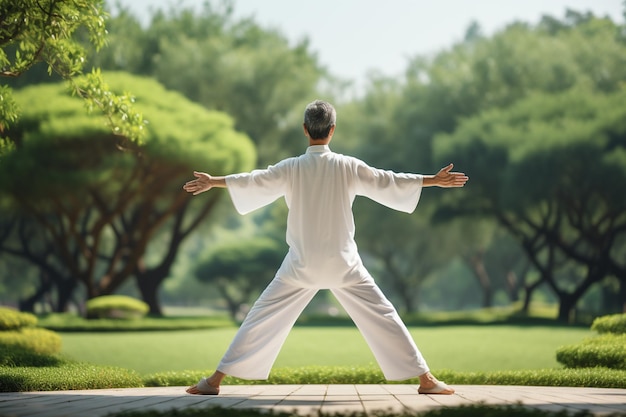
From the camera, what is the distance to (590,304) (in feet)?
168

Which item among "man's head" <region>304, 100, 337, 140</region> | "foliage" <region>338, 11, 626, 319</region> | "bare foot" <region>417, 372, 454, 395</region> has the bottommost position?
"bare foot" <region>417, 372, 454, 395</region>

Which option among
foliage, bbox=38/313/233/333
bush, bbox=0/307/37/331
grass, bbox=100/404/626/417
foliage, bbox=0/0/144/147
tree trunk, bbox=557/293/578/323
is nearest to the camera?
grass, bbox=100/404/626/417

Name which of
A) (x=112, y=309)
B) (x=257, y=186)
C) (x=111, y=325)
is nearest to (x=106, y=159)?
(x=112, y=309)

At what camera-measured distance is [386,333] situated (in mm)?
5770

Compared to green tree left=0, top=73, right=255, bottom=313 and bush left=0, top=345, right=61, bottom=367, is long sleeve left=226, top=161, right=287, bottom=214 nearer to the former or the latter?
bush left=0, top=345, right=61, bottom=367

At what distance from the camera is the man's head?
6027 millimetres

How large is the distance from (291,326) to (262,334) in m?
0.23

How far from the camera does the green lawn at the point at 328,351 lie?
39.9 feet

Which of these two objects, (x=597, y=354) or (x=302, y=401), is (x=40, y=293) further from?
(x=302, y=401)

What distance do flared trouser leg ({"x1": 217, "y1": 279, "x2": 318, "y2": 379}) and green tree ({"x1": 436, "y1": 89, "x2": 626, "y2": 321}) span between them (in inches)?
875

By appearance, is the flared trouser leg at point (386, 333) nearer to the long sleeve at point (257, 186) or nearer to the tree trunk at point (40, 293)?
the long sleeve at point (257, 186)

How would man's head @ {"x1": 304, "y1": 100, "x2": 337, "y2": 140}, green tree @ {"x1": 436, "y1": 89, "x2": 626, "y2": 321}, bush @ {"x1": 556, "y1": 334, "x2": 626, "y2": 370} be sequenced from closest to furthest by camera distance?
man's head @ {"x1": 304, "y1": 100, "x2": 337, "y2": 140}
bush @ {"x1": 556, "y1": 334, "x2": 626, "y2": 370}
green tree @ {"x1": 436, "y1": 89, "x2": 626, "y2": 321}

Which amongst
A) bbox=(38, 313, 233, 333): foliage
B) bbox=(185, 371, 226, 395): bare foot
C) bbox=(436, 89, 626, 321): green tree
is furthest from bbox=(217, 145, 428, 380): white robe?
bbox=(436, 89, 626, 321): green tree

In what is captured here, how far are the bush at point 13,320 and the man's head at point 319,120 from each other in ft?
26.1
